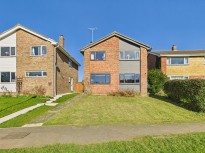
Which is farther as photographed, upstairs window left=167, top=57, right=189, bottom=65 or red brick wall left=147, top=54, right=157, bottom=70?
red brick wall left=147, top=54, right=157, bottom=70

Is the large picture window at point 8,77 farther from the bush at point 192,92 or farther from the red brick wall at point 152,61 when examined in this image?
the red brick wall at point 152,61

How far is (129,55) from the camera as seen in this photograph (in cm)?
2744

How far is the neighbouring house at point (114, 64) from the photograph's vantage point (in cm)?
2714

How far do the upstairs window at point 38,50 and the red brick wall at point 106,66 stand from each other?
16.7 ft

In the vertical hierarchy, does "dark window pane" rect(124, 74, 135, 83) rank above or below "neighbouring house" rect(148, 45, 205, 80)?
below

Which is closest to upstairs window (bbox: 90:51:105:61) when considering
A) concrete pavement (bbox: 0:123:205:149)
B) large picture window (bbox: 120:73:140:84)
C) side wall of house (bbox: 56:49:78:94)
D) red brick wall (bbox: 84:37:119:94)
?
red brick wall (bbox: 84:37:119:94)

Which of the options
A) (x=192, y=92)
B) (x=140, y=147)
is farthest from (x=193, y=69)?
(x=140, y=147)

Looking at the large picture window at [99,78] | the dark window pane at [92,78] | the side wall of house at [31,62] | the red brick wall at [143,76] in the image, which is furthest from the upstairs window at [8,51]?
the red brick wall at [143,76]

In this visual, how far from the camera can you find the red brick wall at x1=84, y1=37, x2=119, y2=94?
27.3 meters

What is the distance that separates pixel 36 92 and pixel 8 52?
6189 millimetres

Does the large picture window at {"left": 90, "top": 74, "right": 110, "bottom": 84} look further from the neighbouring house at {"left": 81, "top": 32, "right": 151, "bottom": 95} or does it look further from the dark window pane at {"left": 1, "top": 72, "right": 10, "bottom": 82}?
the dark window pane at {"left": 1, "top": 72, "right": 10, "bottom": 82}

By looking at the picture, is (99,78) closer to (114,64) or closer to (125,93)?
(114,64)

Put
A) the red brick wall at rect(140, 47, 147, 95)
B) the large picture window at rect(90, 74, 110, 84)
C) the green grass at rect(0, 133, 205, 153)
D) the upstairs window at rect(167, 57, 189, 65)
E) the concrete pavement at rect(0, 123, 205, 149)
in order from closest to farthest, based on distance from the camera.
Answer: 1. the green grass at rect(0, 133, 205, 153)
2. the concrete pavement at rect(0, 123, 205, 149)
3. the red brick wall at rect(140, 47, 147, 95)
4. the large picture window at rect(90, 74, 110, 84)
5. the upstairs window at rect(167, 57, 189, 65)

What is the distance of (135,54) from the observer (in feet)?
89.6
